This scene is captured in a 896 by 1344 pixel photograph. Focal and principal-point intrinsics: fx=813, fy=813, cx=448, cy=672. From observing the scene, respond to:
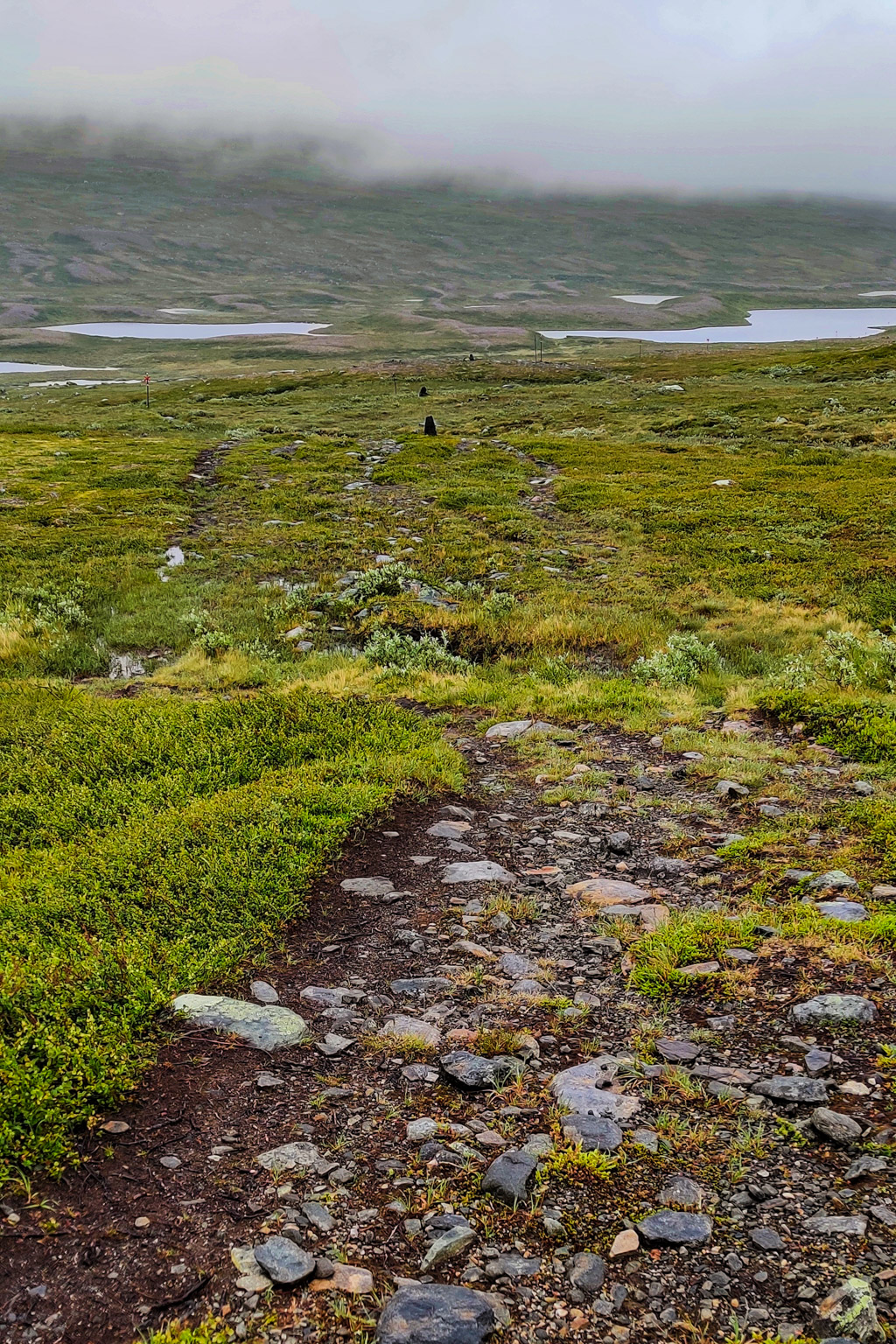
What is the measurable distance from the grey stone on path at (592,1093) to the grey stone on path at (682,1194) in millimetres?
507

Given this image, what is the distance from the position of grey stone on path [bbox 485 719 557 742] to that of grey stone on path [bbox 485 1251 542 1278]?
26.4ft

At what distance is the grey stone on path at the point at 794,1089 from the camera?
4.52 meters

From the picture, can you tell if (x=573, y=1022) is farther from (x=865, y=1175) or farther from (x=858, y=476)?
(x=858, y=476)

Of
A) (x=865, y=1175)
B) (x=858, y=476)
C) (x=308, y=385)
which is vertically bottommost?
(x=865, y=1175)

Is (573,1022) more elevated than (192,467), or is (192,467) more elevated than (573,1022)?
(192,467)

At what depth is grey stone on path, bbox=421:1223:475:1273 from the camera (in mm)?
3664

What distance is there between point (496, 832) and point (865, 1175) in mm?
5049

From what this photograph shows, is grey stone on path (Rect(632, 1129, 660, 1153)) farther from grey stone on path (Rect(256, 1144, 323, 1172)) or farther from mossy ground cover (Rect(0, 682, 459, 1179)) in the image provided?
mossy ground cover (Rect(0, 682, 459, 1179))

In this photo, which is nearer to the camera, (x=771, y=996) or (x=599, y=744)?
(x=771, y=996)

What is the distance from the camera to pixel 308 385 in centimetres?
9031

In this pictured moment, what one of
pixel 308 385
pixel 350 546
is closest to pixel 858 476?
pixel 350 546

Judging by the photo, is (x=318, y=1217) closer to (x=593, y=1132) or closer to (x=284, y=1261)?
(x=284, y=1261)

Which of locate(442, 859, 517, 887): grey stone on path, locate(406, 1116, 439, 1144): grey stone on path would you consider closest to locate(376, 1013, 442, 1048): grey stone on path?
locate(406, 1116, 439, 1144): grey stone on path

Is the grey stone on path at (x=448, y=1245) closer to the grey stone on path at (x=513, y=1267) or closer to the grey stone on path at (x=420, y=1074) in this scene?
the grey stone on path at (x=513, y=1267)
